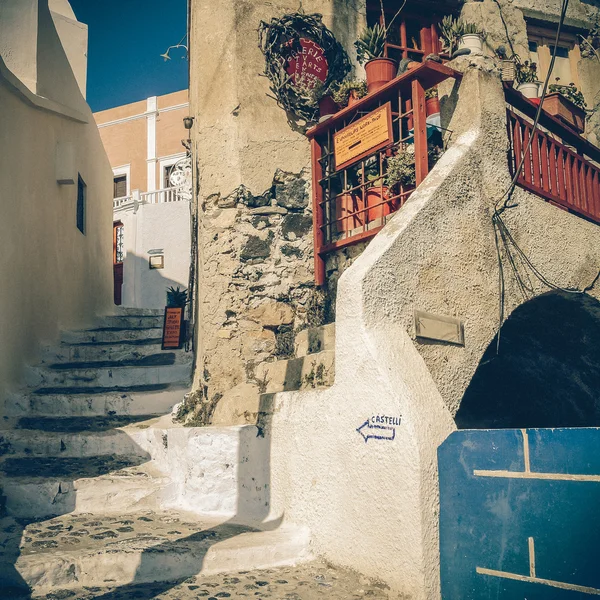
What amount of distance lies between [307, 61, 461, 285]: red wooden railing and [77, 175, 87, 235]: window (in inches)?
189

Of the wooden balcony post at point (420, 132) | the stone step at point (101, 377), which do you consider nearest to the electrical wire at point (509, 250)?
the wooden balcony post at point (420, 132)

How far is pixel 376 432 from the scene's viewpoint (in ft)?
12.9

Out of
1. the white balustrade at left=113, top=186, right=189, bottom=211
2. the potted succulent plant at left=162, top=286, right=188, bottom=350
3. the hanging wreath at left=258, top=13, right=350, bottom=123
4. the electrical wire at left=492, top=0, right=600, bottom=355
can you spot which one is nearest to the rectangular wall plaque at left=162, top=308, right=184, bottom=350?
the potted succulent plant at left=162, top=286, right=188, bottom=350

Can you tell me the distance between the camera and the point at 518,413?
7.05m

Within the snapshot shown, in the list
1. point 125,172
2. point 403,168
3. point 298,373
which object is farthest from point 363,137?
point 125,172

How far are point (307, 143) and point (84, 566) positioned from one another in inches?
174

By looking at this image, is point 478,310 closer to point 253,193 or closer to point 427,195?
point 427,195

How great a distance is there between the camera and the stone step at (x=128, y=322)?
9.98 m

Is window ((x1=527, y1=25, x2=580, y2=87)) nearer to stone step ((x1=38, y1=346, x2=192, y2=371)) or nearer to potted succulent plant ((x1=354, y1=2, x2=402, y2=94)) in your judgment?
potted succulent plant ((x1=354, y1=2, x2=402, y2=94))

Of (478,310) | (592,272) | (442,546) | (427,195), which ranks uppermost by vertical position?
(427,195)

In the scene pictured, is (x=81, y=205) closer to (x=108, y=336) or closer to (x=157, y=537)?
(x=108, y=336)

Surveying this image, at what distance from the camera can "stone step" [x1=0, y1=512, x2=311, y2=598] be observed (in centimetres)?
397

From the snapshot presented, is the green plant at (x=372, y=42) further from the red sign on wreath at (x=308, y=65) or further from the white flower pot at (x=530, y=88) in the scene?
the white flower pot at (x=530, y=88)

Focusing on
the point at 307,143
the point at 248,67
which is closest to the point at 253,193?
the point at 307,143
